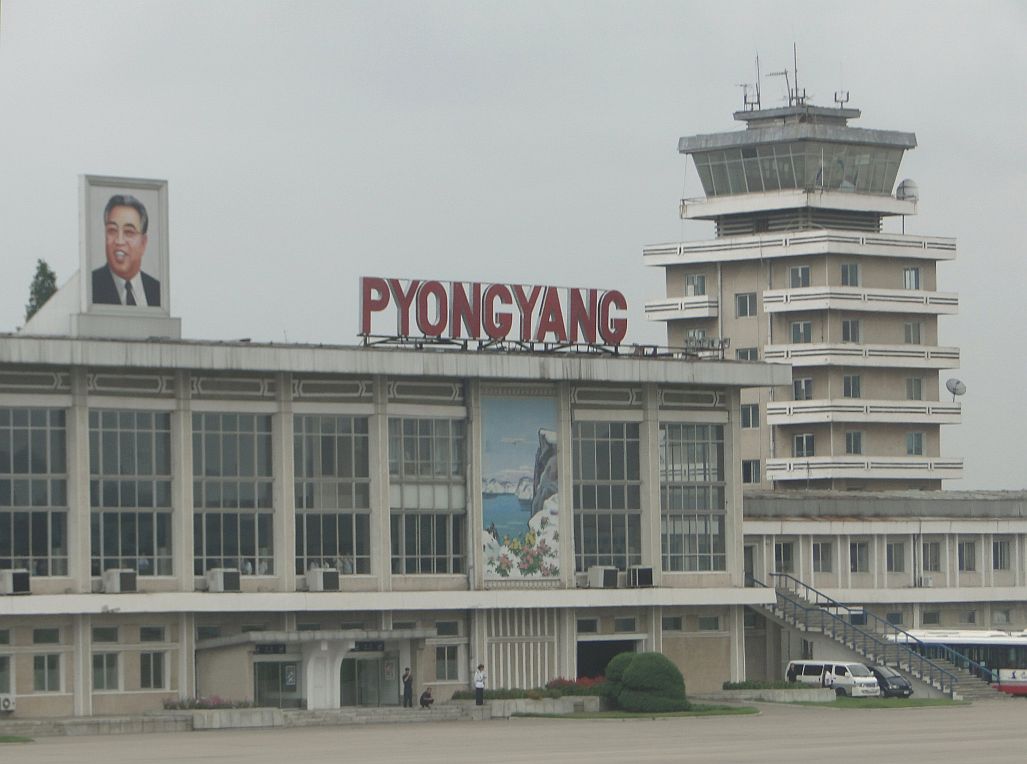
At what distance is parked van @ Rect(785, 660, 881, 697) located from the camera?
331 feet

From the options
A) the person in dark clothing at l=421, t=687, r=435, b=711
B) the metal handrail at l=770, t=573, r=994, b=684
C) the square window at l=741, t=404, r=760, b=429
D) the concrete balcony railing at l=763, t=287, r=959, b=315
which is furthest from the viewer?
the square window at l=741, t=404, r=760, b=429

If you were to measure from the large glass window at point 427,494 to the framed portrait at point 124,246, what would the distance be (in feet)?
36.4

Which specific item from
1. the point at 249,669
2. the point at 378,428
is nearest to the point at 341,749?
the point at 249,669

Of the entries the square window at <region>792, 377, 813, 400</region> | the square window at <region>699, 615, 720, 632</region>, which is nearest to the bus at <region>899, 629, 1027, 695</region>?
→ the square window at <region>699, 615, 720, 632</region>

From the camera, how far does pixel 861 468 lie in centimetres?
14450

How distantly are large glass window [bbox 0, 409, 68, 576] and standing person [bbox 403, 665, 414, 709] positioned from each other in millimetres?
13826

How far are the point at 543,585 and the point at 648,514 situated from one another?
579 cm

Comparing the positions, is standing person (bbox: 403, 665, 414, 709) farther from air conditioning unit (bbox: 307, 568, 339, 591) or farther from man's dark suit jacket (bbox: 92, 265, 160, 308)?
man's dark suit jacket (bbox: 92, 265, 160, 308)

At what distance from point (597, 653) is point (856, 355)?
4824 cm

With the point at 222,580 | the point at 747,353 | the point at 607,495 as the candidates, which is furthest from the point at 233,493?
the point at 747,353

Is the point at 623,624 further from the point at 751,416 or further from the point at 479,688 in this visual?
the point at 751,416

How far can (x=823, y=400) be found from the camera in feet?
477

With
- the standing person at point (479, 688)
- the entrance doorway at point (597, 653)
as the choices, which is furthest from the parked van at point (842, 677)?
the standing person at point (479, 688)

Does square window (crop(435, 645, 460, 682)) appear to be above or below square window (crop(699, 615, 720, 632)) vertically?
below
